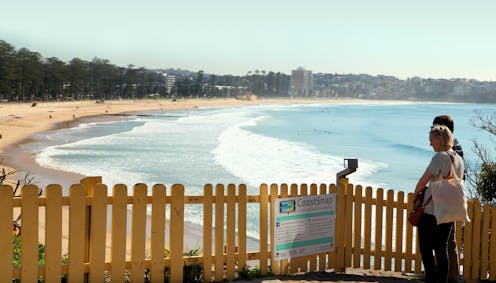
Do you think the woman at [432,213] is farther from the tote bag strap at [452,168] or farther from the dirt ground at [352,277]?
the dirt ground at [352,277]

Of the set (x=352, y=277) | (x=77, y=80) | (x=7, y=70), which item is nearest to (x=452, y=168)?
(x=352, y=277)

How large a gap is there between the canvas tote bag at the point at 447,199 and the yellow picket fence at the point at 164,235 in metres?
1.07

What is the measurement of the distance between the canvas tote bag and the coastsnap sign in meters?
1.22

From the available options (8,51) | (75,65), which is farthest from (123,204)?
(75,65)

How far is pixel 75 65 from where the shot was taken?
407 ft

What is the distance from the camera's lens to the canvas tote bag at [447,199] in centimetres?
517

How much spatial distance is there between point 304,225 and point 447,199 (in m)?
1.49

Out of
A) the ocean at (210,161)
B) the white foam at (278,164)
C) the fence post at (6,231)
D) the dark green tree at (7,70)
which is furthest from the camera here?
the dark green tree at (7,70)

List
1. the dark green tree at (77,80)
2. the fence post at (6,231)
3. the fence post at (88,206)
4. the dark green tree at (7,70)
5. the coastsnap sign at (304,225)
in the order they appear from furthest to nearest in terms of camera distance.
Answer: the dark green tree at (77,80) → the dark green tree at (7,70) → the coastsnap sign at (304,225) → the fence post at (88,206) → the fence post at (6,231)

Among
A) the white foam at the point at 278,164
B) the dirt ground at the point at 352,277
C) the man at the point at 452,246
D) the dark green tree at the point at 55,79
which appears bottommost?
the white foam at the point at 278,164

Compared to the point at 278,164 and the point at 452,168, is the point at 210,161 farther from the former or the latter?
the point at 452,168

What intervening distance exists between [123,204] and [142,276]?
0.69 m

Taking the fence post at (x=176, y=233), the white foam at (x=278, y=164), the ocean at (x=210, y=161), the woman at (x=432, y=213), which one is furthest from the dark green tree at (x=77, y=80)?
the woman at (x=432, y=213)

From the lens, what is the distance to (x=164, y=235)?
538cm
